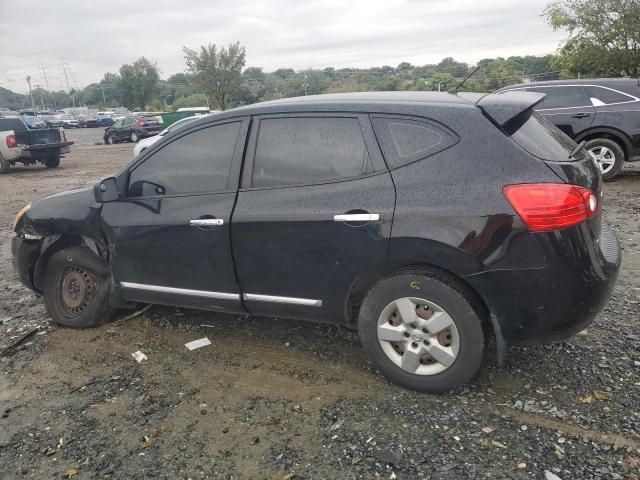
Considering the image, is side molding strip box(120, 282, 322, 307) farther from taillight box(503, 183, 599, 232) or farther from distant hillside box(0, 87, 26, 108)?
distant hillside box(0, 87, 26, 108)

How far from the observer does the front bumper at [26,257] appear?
14.0ft

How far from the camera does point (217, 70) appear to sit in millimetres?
41156

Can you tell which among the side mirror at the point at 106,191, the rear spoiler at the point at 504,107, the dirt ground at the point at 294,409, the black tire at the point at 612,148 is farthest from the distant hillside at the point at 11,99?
the rear spoiler at the point at 504,107

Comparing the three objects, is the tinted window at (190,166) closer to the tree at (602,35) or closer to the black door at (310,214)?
the black door at (310,214)

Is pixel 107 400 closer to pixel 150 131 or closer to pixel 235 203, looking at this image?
pixel 235 203

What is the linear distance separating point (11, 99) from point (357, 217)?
536ft

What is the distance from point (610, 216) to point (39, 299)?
22.6 feet

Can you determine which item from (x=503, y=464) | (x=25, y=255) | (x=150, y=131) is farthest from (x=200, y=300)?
(x=150, y=131)

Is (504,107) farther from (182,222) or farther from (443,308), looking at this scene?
(182,222)

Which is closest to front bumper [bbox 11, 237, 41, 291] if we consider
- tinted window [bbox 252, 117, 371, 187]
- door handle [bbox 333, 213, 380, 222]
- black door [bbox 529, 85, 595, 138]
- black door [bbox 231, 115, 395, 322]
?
black door [bbox 231, 115, 395, 322]

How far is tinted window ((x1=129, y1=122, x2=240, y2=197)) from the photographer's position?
3.49 metres

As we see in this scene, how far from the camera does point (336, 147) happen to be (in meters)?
3.14

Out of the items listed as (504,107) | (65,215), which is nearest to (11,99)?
(65,215)

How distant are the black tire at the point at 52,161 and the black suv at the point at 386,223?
1414 centimetres
